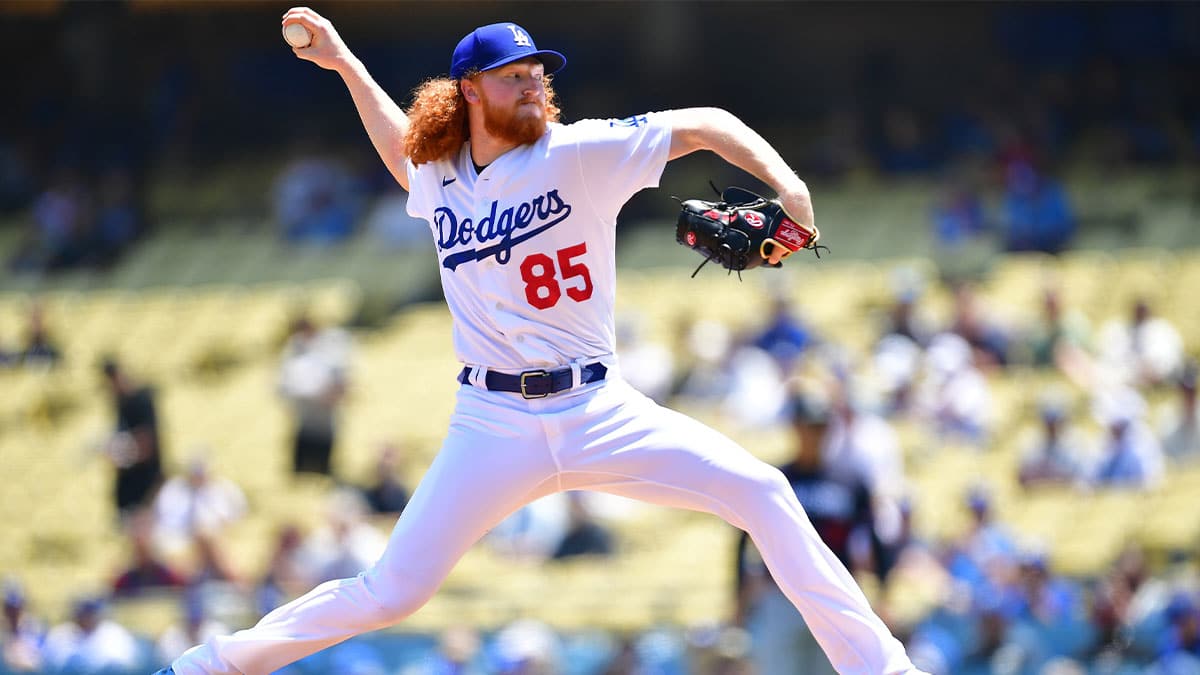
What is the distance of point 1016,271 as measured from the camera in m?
12.5

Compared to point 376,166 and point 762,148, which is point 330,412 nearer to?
point 376,166

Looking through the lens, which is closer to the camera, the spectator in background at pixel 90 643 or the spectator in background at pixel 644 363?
the spectator in background at pixel 90 643

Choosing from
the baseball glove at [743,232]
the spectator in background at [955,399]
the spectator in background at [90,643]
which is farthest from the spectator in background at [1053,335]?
the baseball glove at [743,232]

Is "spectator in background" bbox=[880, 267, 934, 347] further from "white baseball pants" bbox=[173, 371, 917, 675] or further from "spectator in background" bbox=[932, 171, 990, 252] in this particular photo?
"white baseball pants" bbox=[173, 371, 917, 675]

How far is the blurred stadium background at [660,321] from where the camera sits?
817 centimetres

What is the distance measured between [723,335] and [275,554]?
3.72 meters

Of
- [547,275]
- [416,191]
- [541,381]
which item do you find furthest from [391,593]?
[416,191]

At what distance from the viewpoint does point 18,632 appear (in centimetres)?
835

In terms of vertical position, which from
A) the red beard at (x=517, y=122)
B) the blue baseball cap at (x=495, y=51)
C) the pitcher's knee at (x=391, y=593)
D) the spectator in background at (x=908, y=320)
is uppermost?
the blue baseball cap at (x=495, y=51)

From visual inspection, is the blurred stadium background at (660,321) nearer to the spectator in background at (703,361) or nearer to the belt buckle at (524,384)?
the spectator in background at (703,361)

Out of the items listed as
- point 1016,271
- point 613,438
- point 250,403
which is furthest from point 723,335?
point 613,438

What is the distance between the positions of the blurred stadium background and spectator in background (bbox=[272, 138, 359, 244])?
4 centimetres

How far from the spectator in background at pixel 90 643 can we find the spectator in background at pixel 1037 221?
7542 millimetres

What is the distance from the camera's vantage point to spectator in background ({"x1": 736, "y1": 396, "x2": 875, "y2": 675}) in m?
6.74
